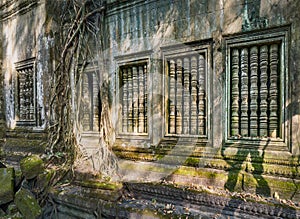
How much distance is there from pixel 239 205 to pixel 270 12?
6.27ft

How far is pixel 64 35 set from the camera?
3910 millimetres

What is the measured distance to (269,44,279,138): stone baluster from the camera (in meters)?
2.31

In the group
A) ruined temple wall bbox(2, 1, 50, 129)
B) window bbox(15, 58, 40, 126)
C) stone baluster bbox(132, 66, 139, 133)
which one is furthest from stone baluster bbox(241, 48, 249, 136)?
window bbox(15, 58, 40, 126)

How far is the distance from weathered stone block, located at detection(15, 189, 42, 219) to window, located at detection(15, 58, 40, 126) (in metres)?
1.69

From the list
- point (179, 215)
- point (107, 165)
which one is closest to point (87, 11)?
point (107, 165)

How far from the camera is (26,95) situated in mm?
4914

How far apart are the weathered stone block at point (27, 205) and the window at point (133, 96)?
159cm

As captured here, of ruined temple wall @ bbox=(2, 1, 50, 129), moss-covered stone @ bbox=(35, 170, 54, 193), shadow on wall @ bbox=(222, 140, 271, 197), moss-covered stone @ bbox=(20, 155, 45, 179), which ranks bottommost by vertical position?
moss-covered stone @ bbox=(35, 170, 54, 193)

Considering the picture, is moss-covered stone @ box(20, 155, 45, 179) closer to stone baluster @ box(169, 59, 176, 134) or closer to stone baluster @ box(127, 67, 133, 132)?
stone baluster @ box(127, 67, 133, 132)

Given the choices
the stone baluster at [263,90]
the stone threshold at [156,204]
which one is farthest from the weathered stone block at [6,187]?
the stone baluster at [263,90]

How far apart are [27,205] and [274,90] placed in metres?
3.46

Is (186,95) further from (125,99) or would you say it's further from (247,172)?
(247,172)

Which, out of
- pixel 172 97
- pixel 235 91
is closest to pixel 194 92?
pixel 172 97

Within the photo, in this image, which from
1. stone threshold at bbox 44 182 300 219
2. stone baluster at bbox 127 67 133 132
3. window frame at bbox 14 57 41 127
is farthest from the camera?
window frame at bbox 14 57 41 127
